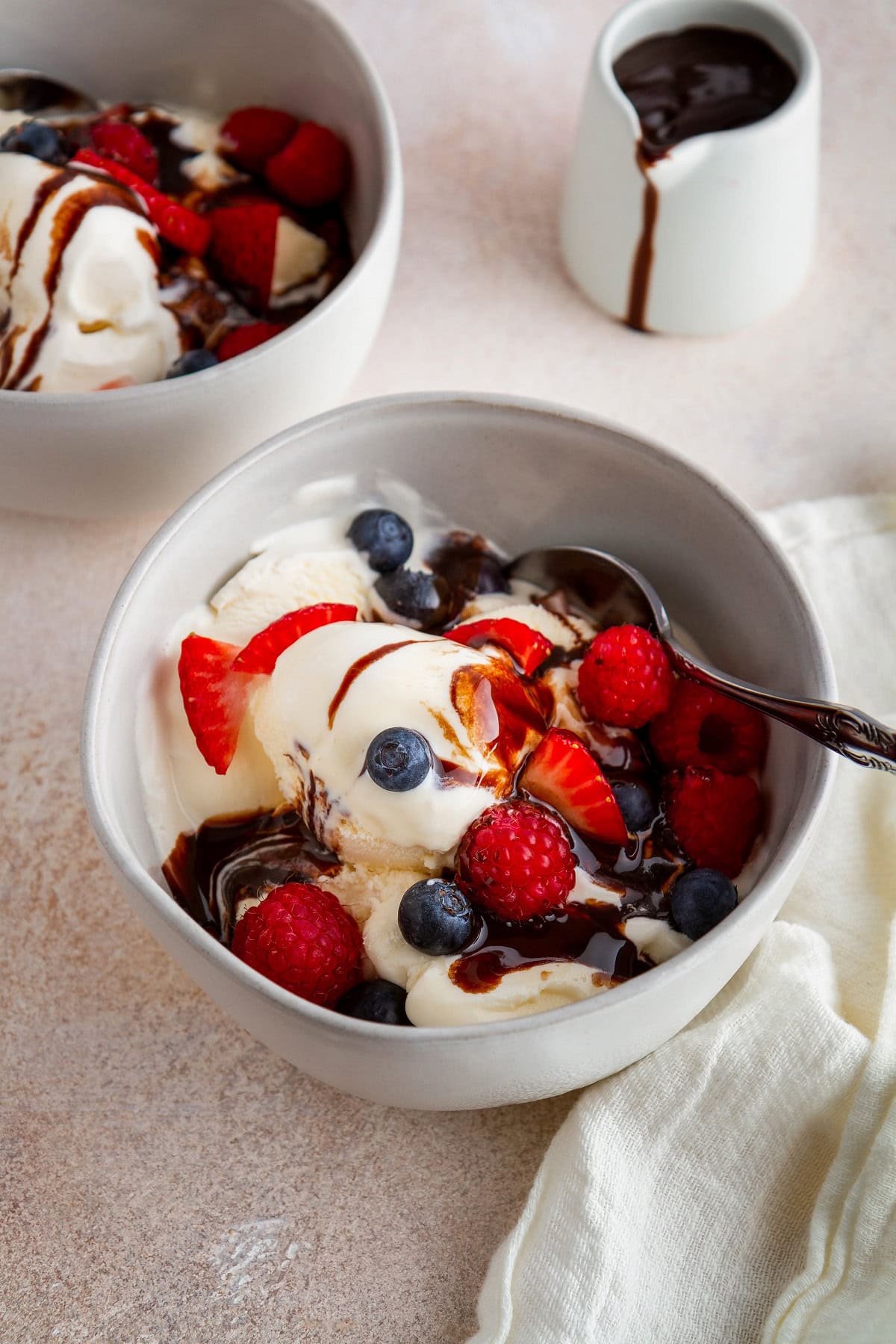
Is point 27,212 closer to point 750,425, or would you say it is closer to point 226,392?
point 226,392

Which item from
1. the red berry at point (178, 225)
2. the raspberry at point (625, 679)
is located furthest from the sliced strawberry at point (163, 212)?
the raspberry at point (625, 679)

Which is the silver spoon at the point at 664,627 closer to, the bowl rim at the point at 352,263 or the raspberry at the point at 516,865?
the raspberry at the point at 516,865

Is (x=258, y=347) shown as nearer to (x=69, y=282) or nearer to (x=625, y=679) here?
(x=69, y=282)

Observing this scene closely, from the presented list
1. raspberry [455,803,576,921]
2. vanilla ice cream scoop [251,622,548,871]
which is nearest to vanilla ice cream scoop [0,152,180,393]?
vanilla ice cream scoop [251,622,548,871]

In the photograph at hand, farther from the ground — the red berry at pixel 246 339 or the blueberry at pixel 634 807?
the red berry at pixel 246 339

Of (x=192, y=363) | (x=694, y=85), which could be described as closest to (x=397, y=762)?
(x=192, y=363)

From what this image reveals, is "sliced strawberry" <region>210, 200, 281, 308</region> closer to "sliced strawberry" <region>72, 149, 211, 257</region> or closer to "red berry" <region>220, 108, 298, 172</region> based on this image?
"sliced strawberry" <region>72, 149, 211, 257</region>

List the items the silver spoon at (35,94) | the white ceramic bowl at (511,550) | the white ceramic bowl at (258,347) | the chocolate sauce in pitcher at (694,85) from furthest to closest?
the silver spoon at (35,94)
the chocolate sauce in pitcher at (694,85)
the white ceramic bowl at (258,347)
the white ceramic bowl at (511,550)
